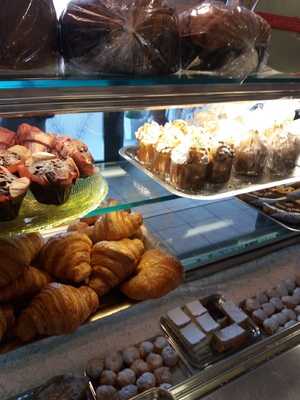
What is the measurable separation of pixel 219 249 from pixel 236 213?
0.29m

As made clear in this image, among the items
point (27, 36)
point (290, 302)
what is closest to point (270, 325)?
point (290, 302)

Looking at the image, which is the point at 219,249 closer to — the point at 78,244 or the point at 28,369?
the point at 78,244

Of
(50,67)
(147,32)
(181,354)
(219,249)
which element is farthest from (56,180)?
(219,249)

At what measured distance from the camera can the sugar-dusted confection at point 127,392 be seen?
0.94 metres

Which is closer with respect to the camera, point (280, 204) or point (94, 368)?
point (94, 368)

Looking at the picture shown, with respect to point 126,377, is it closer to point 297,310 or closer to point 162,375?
point 162,375

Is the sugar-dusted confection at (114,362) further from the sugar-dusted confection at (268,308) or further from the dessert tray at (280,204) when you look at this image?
the dessert tray at (280,204)

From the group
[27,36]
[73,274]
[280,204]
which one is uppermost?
[27,36]

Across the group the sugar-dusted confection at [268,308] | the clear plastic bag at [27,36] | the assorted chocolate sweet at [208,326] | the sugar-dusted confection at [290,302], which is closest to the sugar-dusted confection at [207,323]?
the assorted chocolate sweet at [208,326]

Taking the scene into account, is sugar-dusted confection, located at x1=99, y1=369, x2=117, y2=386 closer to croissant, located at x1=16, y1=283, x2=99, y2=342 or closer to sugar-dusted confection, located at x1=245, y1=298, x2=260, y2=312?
croissant, located at x1=16, y1=283, x2=99, y2=342

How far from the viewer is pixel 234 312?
1.18m

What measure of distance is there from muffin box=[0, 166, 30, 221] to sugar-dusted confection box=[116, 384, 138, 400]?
1.95 ft

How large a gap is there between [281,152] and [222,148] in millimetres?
282

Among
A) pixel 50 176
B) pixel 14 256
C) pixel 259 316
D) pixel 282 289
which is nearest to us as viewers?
pixel 50 176
